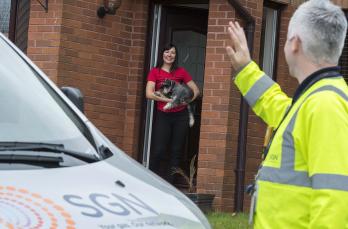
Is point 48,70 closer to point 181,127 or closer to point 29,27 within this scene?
point 29,27

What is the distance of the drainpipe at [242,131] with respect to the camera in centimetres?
1024

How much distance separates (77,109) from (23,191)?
116 centimetres

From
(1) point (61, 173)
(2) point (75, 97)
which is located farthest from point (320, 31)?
(2) point (75, 97)

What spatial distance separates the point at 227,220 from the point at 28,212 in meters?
5.94

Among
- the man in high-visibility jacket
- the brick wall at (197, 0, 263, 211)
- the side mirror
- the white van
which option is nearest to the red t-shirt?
the brick wall at (197, 0, 263, 211)

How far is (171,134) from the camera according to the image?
1042 cm

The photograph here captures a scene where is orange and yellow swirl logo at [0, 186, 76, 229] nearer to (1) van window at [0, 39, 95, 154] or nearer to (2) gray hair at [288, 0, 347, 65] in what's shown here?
(1) van window at [0, 39, 95, 154]

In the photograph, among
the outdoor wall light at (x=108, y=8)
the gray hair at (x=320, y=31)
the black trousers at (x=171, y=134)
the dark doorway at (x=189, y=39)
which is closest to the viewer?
the gray hair at (x=320, y=31)

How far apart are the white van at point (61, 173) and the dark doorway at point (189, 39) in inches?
278

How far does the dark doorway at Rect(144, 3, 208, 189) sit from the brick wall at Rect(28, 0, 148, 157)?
1.31 feet

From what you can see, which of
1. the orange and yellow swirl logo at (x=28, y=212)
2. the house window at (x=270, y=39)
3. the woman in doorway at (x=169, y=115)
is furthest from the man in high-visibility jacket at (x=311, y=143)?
the house window at (x=270, y=39)

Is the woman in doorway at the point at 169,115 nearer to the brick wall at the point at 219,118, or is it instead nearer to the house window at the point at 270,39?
the brick wall at the point at 219,118

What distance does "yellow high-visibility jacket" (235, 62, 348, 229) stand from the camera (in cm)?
304

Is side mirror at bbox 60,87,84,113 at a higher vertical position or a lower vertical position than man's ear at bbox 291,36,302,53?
lower
